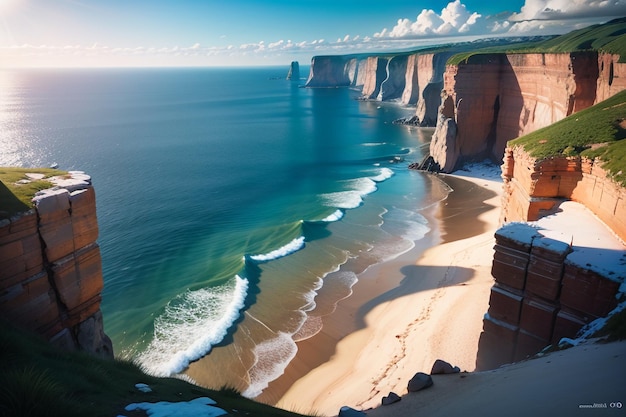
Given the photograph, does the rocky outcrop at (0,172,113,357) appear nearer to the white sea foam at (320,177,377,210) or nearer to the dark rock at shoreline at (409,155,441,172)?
the white sea foam at (320,177,377,210)

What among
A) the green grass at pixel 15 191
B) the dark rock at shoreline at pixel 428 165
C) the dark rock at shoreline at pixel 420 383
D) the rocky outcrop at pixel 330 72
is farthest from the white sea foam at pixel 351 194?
the rocky outcrop at pixel 330 72

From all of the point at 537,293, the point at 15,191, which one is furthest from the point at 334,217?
the point at 15,191

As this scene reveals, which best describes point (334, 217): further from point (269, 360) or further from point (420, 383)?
point (420, 383)

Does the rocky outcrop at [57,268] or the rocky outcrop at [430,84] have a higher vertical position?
the rocky outcrop at [430,84]

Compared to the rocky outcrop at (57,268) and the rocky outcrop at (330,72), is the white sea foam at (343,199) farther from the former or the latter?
the rocky outcrop at (330,72)

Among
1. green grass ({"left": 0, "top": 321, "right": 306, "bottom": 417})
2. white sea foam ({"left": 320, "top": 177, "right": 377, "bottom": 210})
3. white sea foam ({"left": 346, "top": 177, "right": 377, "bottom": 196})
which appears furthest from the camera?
white sea foam ({"left": 346, "top": 177, "right": 377, "bottom": 196})

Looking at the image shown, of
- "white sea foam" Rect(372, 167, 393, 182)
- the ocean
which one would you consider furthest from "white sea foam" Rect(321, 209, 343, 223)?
"white sea foam" Rect(372, 167, 393, 182)
